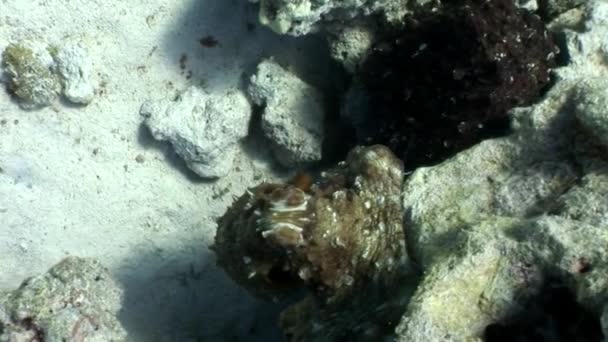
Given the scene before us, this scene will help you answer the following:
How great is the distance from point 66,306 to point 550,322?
Answer: 2.95 metres

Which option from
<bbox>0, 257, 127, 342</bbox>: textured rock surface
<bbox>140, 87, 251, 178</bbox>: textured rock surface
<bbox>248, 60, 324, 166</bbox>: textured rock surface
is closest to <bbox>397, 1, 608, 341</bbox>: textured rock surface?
<bbox>248, 60, 324, 166</bbox>: textured rock surface

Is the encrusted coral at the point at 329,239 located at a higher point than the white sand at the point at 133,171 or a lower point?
higher

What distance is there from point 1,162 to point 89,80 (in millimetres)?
936

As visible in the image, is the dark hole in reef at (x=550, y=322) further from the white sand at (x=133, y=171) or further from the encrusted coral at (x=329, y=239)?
the white sand at (x=133, y=171)

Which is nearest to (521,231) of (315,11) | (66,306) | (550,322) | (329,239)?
(550,322)

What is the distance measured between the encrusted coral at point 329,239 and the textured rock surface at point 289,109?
45.7 inches

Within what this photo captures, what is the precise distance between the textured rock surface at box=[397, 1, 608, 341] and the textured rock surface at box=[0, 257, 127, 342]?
87.0 inches

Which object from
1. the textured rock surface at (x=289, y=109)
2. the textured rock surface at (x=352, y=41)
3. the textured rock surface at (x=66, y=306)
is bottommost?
the textured rock surface at (x=66, y=306)

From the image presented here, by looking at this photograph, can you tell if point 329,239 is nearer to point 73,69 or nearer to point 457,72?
point 457,72

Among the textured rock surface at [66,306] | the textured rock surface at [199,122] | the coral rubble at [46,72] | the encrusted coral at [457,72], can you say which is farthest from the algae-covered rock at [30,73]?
the encrusted coral at [457,72]

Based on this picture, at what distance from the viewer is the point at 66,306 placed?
357cm

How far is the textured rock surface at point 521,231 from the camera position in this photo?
2.10 m

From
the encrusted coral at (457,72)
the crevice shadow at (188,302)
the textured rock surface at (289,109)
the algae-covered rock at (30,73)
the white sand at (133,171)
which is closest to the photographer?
the encrusted coral at (457,72)

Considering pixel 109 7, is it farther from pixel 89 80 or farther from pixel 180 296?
pixel 180 296
